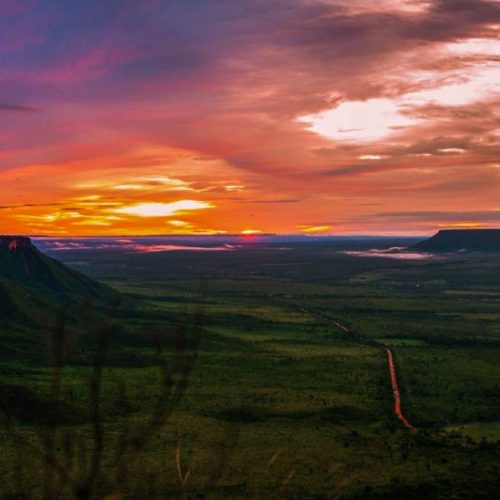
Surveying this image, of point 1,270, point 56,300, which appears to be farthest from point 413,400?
point 1,270

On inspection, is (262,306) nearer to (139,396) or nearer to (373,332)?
(373,332)

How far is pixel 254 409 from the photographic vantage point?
191 ft

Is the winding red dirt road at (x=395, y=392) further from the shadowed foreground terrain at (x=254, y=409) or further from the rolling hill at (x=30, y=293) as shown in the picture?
the rolling hill at (x=30, y=293)

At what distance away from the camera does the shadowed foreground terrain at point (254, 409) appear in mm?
8586

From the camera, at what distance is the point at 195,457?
44438 millimetres

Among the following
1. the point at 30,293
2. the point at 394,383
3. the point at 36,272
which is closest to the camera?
the point at 394,383

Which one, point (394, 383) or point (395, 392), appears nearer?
point (395, 392)

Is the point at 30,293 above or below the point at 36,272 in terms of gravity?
below

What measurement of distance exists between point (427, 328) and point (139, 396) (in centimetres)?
7297

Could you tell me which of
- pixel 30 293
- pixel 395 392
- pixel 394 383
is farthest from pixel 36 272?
pixel 395 392

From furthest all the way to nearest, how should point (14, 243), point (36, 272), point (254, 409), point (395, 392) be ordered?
point (14, 243), point (36, 272), point (395, 392), point (254, 409)

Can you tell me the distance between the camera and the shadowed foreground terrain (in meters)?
Result: 8.59

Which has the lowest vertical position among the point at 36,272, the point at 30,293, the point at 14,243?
the point at 30,293

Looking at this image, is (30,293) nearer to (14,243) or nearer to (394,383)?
(14,243)
